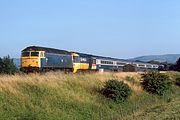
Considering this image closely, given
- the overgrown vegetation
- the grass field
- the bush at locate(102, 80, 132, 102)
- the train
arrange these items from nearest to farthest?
the grass field, the bush at locate(102, 80, 132, 102), the train, the overgrown vegetation

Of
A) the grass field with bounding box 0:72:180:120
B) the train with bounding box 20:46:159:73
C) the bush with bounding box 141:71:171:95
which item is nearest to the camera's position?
the grass field with bounding box 0:72:180:120

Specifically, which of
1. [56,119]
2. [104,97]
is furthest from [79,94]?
[56,119]

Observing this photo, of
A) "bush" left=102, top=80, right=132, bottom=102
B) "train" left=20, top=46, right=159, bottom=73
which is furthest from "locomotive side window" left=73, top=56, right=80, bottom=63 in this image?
"bush" left=102, top=80, right=132, bottom=102

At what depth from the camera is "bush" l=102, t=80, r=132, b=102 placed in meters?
26.3

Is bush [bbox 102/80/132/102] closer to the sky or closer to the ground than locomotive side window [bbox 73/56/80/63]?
closer to the ground

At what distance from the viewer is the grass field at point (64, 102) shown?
18.8m

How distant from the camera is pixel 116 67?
66938 millimetres

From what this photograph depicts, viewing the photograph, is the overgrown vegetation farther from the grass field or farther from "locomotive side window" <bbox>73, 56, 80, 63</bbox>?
the grass field

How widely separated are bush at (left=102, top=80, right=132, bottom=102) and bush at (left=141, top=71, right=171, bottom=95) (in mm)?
7028

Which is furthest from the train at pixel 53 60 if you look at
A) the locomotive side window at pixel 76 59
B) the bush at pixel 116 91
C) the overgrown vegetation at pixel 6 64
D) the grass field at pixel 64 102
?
the bush at pixel 116 91

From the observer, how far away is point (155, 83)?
→ 3441 centimetres

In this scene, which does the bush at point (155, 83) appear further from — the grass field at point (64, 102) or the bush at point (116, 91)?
the bush at point (116, 91)

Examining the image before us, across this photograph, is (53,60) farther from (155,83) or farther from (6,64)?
(155,83)

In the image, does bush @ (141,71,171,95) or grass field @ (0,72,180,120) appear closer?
→ grass field @ (0,72,180,120)
